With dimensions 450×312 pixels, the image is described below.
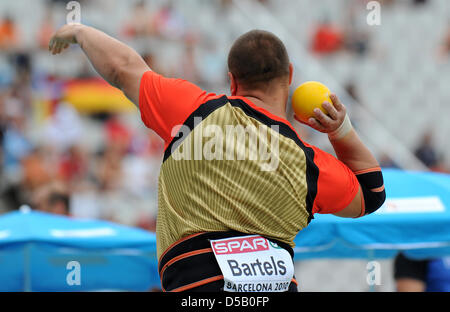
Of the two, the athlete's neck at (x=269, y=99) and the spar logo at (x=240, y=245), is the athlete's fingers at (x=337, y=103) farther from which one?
the spar logo at (x=240, y=245)

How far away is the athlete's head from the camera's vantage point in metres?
2.48

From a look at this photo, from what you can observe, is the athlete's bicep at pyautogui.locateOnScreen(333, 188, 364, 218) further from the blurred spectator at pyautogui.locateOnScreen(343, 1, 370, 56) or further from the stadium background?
the blurred spectator at pyautogui.locateOnScreen(343, 1, 370, 56)

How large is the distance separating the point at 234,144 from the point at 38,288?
252cm

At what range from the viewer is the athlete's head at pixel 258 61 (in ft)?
8.13

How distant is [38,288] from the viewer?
14.5ft

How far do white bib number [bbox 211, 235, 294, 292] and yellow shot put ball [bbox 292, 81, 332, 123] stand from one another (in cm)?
49

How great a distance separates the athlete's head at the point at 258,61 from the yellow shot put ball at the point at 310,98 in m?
0.09

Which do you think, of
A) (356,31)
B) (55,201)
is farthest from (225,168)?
(356,31)

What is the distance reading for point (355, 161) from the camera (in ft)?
8.62

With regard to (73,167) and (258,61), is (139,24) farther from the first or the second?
(258,61)

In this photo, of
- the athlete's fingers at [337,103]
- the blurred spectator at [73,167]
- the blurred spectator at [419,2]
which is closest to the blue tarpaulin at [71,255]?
the athlete's fingers at [337,103]

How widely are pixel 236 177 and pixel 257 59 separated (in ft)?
1.42

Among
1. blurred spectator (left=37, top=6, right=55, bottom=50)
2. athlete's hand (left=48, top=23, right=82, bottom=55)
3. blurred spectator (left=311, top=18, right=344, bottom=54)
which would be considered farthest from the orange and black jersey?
blurred spectator (left=311, top=18, right=344, bottom=54)
